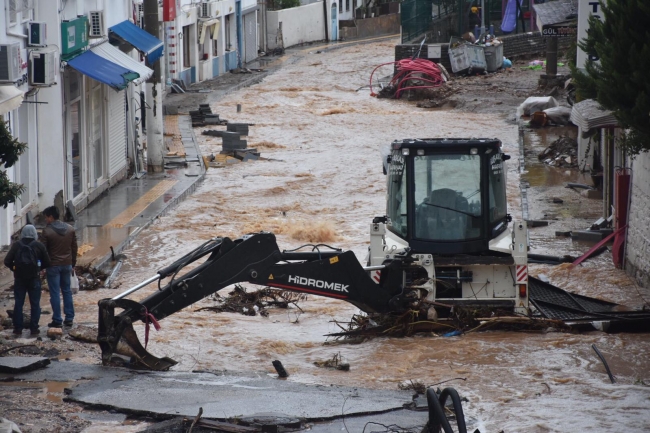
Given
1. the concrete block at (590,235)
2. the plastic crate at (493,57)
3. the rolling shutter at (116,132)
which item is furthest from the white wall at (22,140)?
the plastic crate at (493,57)

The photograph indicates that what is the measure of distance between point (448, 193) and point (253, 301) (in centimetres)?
366

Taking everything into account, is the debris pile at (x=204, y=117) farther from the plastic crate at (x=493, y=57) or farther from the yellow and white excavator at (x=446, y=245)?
the yellow and white excavator at (x=446, y=245)

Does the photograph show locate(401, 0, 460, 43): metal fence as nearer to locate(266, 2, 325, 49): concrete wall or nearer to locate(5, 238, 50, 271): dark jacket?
locate(266, 2, 325, 49): concrete wall

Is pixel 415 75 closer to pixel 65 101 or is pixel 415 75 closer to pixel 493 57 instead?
pixel 493 57

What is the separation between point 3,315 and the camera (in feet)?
43.5

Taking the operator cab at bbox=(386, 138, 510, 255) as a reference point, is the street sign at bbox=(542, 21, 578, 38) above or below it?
above

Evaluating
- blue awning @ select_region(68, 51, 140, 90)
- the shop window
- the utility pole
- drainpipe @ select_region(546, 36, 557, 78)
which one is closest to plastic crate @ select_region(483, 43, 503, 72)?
drainpipe @ select_region(546, 36, 557, 78)

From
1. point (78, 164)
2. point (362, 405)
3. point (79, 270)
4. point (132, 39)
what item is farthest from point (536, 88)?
point (362, 405)

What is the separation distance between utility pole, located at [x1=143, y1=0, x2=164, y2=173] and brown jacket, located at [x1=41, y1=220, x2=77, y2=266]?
12849mm

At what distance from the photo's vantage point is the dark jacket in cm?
1219

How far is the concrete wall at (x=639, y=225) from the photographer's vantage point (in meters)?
15.4

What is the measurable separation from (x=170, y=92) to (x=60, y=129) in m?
22.5

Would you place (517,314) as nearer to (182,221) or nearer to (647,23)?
(647,23)

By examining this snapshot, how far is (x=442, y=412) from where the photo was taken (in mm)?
6551
